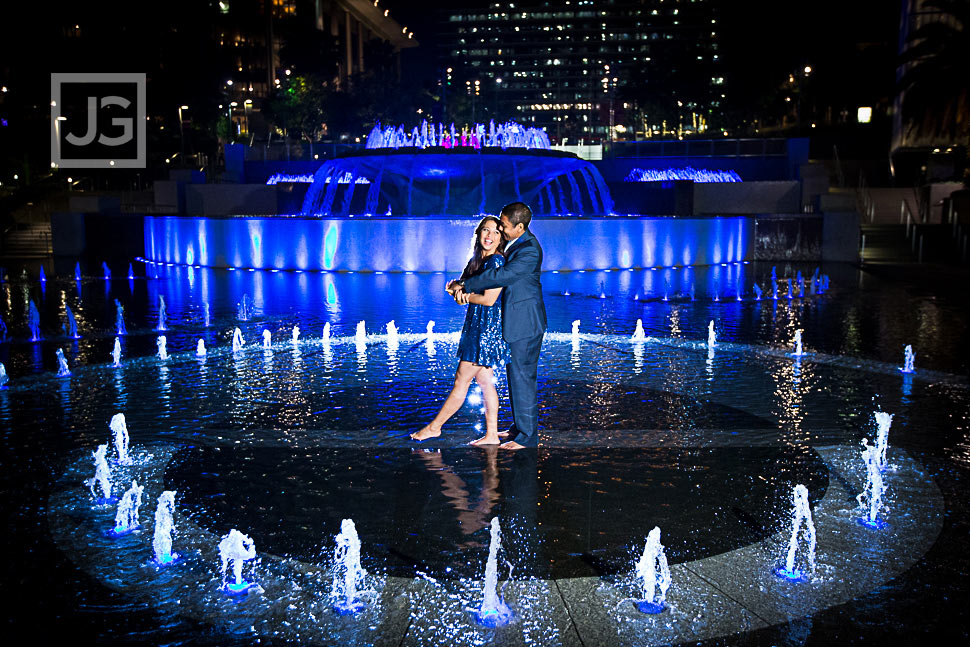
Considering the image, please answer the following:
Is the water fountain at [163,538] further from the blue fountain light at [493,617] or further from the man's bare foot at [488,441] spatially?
the man's bare foot at [488,441]

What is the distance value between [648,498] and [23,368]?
680 cm

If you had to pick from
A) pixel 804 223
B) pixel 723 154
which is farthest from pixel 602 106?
pixel 804 223

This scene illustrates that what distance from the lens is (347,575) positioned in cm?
397

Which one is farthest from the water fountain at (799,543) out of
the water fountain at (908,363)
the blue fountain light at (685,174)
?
the blue fountain light at (685,174)

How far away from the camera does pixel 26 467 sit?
5719mm

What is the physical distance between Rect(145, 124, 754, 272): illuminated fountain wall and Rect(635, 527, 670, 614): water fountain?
14794 mm

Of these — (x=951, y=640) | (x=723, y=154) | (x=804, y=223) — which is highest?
(x=723, y=154)

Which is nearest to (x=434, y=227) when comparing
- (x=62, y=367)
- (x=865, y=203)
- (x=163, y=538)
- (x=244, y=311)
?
(x=244, y=311)

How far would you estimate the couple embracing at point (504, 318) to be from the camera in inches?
227

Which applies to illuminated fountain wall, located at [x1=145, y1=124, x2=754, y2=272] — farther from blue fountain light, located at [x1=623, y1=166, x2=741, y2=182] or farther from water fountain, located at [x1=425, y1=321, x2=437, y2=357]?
blue fountain light, located at [x1=623, y1=166, x2=741, y2=182]

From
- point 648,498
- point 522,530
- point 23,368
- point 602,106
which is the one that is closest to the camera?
point 522,530

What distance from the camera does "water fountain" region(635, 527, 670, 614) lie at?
389cm

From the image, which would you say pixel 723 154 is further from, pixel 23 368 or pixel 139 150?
pixel 139 150

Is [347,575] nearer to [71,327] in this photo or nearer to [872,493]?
[872,493]
